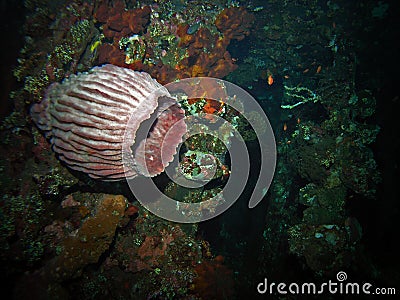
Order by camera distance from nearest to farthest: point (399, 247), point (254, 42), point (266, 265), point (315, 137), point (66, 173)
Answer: point (399, 247), point (66, 173), point (266, 265), point (315, 137), point (254, 42)

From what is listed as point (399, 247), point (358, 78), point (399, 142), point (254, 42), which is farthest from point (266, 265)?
point (254, 42)

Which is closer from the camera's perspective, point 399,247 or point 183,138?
point 399,247

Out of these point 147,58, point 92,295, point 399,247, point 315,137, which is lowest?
point 92,295

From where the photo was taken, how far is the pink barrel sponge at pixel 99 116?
9.30ft

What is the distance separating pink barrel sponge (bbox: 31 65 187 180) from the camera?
112 inches

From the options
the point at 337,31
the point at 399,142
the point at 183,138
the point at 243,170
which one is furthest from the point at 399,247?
the point at 337,31

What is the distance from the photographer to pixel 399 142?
3238 millimetres

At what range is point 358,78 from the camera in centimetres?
378

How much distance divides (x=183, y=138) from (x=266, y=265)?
2324mm

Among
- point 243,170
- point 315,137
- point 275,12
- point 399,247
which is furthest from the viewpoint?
point 275,12

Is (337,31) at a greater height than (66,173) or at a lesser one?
greater

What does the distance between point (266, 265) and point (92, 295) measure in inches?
100

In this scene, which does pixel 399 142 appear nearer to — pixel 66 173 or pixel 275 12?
pixel 275 12

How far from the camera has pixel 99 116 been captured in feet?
9.27
